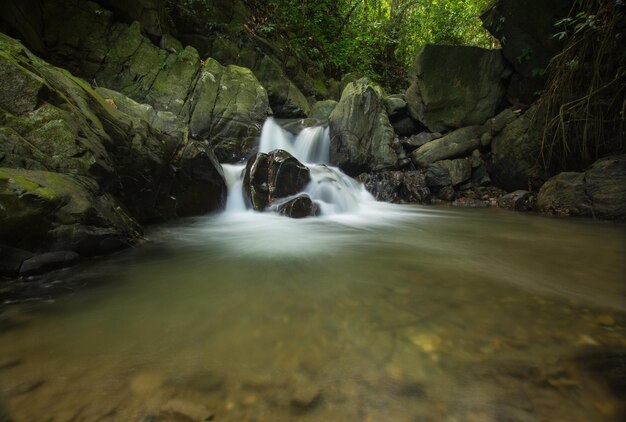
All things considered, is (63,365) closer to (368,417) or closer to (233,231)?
(368,417)

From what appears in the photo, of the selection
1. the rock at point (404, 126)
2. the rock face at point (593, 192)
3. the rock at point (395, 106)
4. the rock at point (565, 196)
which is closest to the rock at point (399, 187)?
the rock at point (404, 126)

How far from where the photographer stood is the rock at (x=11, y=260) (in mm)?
2305

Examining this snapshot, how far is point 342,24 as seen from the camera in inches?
516

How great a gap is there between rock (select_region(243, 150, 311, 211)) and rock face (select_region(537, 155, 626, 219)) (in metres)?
5.50

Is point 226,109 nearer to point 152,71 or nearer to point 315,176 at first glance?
point 152,71

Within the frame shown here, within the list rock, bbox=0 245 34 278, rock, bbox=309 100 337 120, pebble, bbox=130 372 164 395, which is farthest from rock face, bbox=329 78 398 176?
pebble, bbox=130 372 164 395

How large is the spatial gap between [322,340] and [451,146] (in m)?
8.45

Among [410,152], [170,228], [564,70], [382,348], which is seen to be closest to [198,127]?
[170,228]

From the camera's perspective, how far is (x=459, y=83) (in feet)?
28.2

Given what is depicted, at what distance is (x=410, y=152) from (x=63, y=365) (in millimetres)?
9352

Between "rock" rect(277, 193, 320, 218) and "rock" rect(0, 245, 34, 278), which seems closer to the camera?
"rock" rect(0, 245, 34, 278)

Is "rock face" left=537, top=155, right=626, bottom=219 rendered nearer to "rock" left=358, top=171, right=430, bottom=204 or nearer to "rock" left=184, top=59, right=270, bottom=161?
"rock" left=358, top=171, right=430, bottom=204

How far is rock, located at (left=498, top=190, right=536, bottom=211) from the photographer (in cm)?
686

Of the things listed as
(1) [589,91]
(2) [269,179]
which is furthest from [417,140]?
(2) [269,179]
